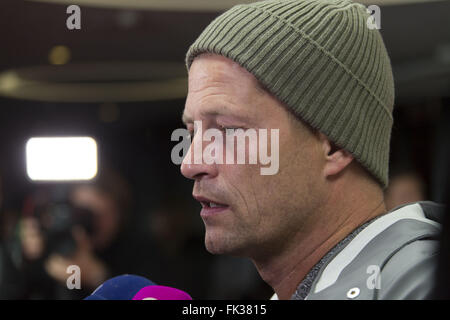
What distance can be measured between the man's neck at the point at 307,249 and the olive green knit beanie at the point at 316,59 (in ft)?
0.27

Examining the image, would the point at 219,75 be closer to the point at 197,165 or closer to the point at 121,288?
the point at 197,165

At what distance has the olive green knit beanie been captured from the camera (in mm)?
803

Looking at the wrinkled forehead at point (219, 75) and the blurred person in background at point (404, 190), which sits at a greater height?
the wrinkled forehead at point (219, 75)

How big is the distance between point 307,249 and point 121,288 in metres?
0.23

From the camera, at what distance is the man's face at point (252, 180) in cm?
78

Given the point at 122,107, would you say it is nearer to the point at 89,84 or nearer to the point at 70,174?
the point at 89,84

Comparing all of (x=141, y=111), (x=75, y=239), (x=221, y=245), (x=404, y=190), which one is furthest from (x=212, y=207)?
(x=141, y=111)

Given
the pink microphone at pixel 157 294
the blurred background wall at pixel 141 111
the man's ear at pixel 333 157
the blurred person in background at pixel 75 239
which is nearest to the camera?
the pink microphone at pixel 157 294

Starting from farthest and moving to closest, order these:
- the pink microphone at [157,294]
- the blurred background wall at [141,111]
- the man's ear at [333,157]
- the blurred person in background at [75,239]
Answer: the blurred person in background at [75,239]
the blurred background wall at [141,111]
the man's ear at [333,157]
the pink microphone at [157,294]

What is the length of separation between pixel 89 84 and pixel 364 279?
2519mm

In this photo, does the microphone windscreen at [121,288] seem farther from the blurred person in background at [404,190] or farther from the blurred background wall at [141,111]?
the blurred person in background at [404,190]

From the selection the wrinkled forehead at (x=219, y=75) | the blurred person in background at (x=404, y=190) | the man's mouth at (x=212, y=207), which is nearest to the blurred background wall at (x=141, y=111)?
the blurred person in background at (x=404, y=190)

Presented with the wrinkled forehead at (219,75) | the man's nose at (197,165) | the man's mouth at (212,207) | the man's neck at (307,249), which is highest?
the wrinkled forehead at (219,75)
